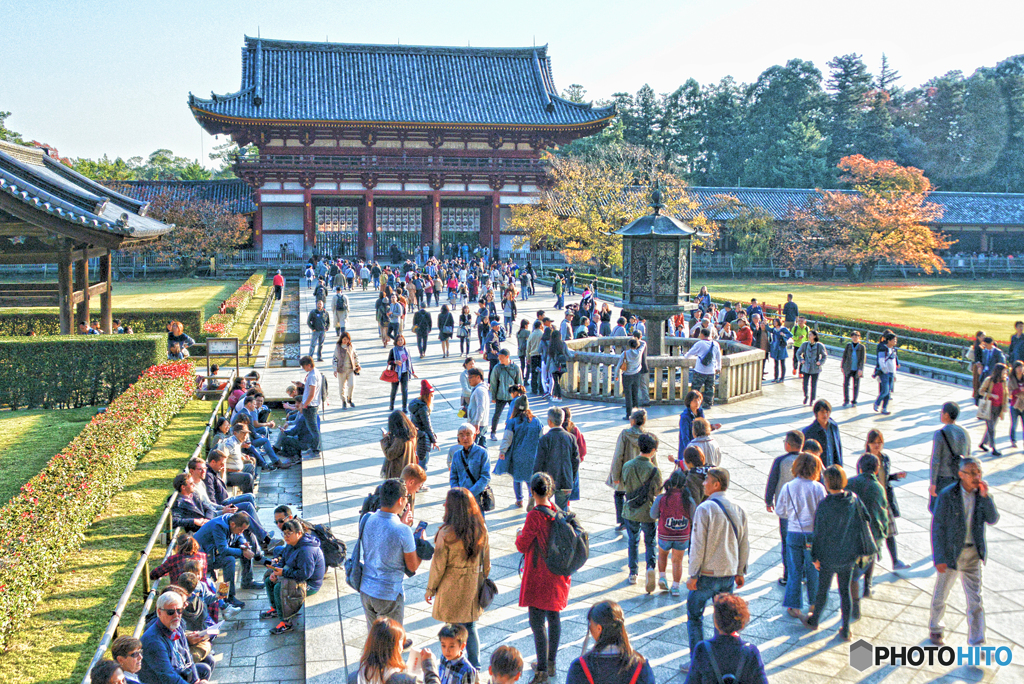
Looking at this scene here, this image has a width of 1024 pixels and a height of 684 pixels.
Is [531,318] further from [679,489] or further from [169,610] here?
[169,610]

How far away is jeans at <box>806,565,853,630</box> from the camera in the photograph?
648 cm

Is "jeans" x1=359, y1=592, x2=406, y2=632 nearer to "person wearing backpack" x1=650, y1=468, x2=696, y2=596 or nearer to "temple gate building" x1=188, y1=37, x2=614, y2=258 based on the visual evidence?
"person wearing backpack" x1=650, y1=468, x2=696, y2=596

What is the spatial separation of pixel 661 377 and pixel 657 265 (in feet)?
8.26

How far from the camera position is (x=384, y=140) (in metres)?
48.5

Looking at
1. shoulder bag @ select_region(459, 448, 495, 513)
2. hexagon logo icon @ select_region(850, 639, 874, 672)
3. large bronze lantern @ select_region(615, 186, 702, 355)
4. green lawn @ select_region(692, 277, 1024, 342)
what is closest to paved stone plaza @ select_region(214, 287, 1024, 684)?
hexagon logo icon @ select_region(850, 639, 874, 672)

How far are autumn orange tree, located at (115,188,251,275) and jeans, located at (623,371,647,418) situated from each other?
33.4 m

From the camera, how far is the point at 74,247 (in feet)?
50.8

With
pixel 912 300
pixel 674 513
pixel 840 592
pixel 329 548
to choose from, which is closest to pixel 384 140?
pixel 912 300

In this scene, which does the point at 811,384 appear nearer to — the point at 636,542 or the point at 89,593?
the point at 636,542

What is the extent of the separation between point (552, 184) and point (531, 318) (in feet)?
72.4

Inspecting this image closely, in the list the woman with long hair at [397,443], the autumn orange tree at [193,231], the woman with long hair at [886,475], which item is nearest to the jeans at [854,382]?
the woman with long hair at [886,475]

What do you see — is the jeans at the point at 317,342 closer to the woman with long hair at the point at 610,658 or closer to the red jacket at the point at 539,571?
the red jacket at the point at 539,571

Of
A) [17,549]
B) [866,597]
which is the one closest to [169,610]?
[17,549]

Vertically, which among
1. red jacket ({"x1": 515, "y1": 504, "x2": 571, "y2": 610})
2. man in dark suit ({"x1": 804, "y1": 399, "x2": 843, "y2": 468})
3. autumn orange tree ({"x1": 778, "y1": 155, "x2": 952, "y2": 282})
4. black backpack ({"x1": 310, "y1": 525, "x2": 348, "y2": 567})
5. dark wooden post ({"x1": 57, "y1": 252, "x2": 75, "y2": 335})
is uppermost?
autumn orange tree ({"x1": 778, "y1": 155, "x2": 952, "y2": 282})
